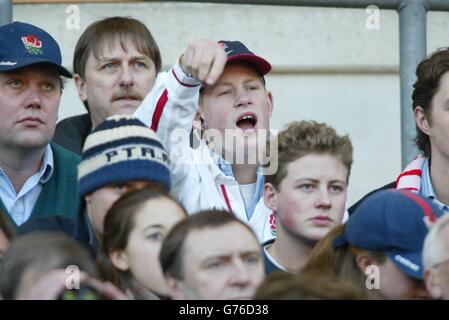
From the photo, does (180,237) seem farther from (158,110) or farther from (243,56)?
(243,56)

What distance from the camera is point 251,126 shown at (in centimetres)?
520

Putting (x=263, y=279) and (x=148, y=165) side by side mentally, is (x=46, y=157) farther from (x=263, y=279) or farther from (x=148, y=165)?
(x=263, y=279)

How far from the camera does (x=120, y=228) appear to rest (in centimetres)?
431

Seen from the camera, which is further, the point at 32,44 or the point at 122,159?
the point at 32,44

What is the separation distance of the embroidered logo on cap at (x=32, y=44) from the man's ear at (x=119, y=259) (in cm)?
128

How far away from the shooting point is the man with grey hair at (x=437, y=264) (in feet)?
13.1

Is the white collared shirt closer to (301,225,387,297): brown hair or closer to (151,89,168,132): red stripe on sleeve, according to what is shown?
(151,89,168,132): red stripe on sleeve

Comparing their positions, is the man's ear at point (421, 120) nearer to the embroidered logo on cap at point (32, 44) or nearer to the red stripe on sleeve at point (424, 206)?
the red stripe on sleeve at point (424, 206)

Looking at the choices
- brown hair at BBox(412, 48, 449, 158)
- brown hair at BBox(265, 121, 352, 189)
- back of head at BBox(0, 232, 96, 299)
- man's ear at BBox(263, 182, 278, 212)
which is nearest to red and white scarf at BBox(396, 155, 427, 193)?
brown hair at BBox(412, 48, 449, 158)

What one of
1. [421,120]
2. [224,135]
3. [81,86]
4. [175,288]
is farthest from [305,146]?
[81,86]

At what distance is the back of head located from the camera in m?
3.95

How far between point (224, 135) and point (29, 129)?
2.38 ft

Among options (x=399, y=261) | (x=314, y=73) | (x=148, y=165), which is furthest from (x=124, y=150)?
(x=314, y=73)
